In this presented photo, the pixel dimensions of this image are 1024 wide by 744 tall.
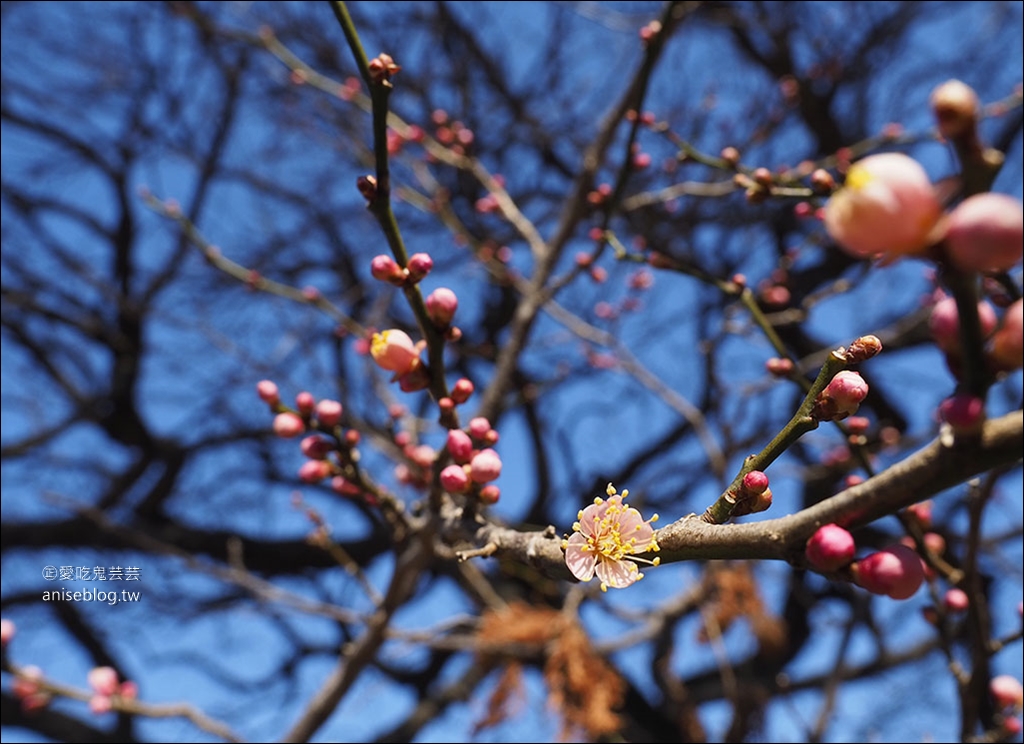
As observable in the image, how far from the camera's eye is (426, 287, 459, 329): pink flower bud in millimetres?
1111

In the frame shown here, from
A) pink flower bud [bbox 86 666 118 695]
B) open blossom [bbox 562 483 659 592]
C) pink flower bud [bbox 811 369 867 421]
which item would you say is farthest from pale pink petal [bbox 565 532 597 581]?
pink flower bud [bbox 86 666 118 695]

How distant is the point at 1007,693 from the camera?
1.52 m

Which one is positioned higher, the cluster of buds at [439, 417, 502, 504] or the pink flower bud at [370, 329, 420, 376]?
the pink flower bud at [370, 329, 420, 376]

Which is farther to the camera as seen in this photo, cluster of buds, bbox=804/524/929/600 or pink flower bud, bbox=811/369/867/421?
pink flower bud, bbox=811/369/867/421

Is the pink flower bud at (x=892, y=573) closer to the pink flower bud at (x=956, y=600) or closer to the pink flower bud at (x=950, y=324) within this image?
the pink flower bud at (x=950, y=324)

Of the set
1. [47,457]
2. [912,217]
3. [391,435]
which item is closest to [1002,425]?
[912,217]

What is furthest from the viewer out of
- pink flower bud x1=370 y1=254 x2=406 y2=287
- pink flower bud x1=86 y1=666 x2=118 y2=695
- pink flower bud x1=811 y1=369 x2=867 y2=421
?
pink flower bud x1=86 y1=666 x2=118 y2=695

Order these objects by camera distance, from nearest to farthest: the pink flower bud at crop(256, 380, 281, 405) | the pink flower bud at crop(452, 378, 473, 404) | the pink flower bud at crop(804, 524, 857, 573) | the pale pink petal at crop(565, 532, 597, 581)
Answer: the pink flower bud at crop(804, 524, 857, 573), the pale pink petal at crop(565, 532, 597, 581), the pink flower bud at crop(452, 378, 473, 404), the pink flower bud at crop(256, 380, 281, 405)

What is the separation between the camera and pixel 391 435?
155 cm

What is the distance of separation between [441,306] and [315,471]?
1.75ft

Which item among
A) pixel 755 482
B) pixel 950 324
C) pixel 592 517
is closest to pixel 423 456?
pixel 592 517

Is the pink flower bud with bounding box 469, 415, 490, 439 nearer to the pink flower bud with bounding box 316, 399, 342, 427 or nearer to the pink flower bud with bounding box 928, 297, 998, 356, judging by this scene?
the pink flower bud with bounding box 316, 399, 342, 427

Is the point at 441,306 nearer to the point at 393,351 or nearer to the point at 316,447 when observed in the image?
the point at 393,351

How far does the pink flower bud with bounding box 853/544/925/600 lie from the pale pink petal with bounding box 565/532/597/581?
0.31m
